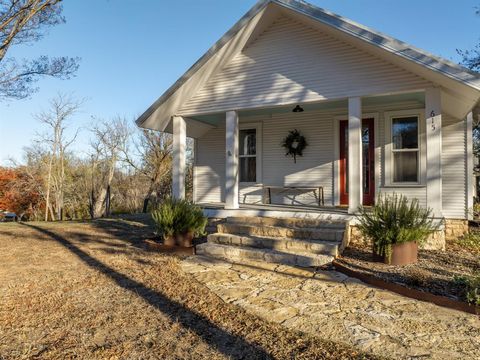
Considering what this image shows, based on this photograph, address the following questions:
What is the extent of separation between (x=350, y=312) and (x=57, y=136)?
22.7 metres

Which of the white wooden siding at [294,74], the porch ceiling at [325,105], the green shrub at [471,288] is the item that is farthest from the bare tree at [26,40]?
the green shrub at [471,288]

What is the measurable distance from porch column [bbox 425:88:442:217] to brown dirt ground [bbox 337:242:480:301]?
2.57 feet

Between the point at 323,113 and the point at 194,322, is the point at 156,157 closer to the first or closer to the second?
the point at 323,113

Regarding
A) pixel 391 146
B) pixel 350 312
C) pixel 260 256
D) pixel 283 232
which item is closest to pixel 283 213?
pixel 283 232

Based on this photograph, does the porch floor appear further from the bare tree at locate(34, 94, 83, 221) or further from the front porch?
the bare tree at locate(34, 94, 83, 221)

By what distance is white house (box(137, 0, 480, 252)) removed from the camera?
225 inches

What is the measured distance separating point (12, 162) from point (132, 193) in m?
9.07

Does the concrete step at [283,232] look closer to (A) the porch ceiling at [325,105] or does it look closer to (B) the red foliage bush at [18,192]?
(A) the porch ceiling at [325,105]

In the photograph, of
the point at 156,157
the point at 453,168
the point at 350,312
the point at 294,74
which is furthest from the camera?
the point at 156,157

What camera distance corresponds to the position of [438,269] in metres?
4.41

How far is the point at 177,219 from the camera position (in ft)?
19.0

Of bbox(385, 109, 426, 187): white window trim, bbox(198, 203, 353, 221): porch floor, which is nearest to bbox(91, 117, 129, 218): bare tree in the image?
bbox(198, 203, 353, 221): porch floor

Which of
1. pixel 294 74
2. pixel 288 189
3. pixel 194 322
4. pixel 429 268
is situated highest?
pixel 294 74

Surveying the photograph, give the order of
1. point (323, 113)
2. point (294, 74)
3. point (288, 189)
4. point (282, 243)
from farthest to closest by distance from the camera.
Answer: point (288, 189) < point (323, 113) < point (294, 74) < point (282, 243)
